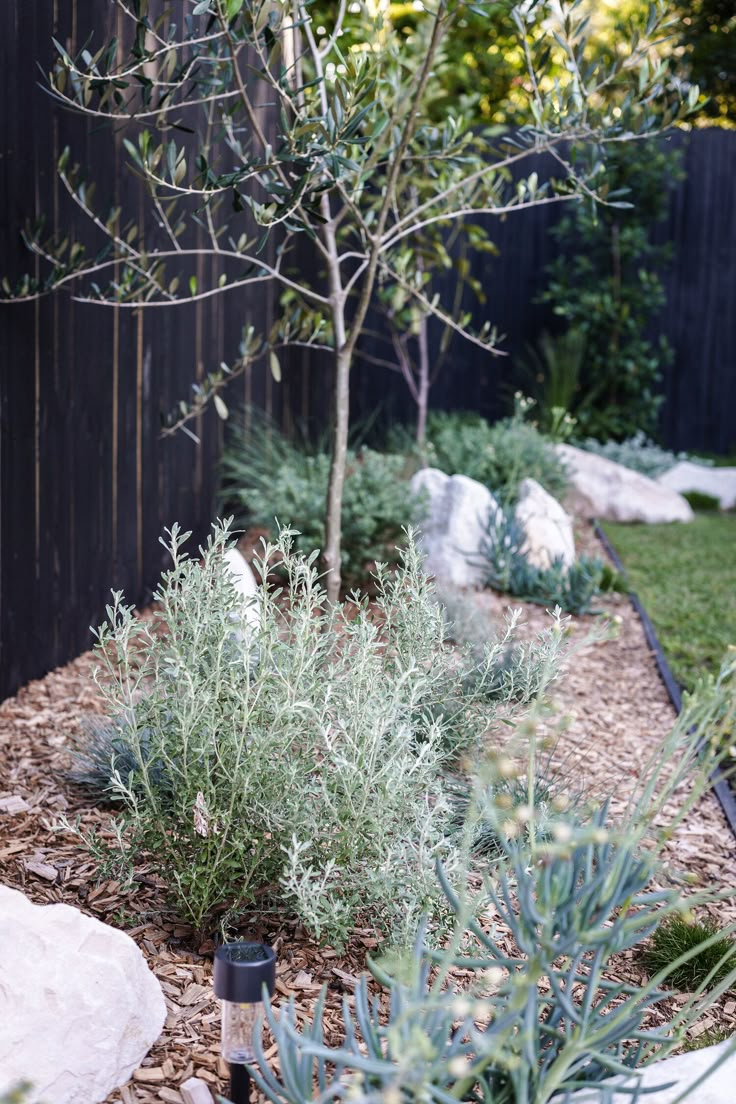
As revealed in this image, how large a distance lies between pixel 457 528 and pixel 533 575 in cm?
42

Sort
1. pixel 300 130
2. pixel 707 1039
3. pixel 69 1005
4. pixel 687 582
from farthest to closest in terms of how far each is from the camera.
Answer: pixel 687 582 < pixel 300 130 < pixel 707 1039 < pixel 69 1005

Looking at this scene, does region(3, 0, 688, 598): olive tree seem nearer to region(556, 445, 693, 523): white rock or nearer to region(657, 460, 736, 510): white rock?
region(556, 445, 693, 523): white rock

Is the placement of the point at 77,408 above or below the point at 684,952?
above

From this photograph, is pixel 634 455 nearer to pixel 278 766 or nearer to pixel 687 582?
pixel 687 582

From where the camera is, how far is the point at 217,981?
1608mm

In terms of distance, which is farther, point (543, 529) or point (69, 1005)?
point (543, 529)

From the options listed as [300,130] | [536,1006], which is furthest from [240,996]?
[300,130]

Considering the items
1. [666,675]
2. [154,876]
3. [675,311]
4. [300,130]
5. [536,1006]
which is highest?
[300,130]

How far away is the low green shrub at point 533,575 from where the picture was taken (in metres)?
4.88

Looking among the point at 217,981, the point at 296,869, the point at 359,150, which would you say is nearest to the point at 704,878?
the point at 296,869

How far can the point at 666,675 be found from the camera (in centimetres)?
419

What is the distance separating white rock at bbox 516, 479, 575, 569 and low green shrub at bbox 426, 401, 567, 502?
25cm

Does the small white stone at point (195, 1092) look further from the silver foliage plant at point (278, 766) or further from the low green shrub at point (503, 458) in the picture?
the low green shrub at point (503, 458)

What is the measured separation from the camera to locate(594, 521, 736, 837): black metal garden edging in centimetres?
312
